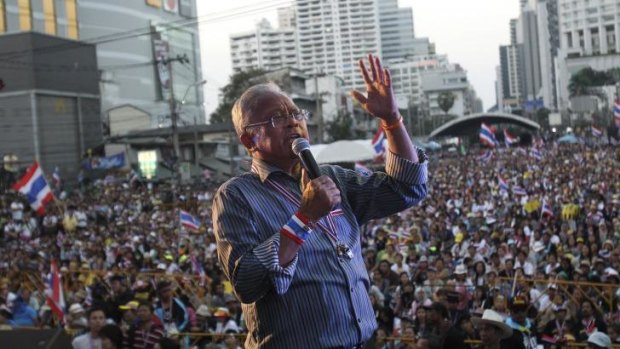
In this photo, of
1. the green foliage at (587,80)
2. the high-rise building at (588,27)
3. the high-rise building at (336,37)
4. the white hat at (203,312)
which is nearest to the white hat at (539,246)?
the white hat at (203,312)

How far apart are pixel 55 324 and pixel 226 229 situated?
29.5ft

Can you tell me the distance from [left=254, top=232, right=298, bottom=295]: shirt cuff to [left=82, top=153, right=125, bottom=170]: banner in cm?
3581

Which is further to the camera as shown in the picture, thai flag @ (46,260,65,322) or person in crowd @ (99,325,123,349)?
thai flag @ (46,260,65,322)

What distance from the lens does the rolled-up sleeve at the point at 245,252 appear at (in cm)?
228

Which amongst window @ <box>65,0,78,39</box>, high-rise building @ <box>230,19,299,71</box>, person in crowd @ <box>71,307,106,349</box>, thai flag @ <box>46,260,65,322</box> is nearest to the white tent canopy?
thai flag @ <box>46,260,65,322</box>

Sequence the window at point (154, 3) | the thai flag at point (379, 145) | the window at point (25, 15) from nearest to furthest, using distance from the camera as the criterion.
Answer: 1. the thai flag at point (379, 145)
2. the window at point (25, 15)
3. the window at point (154, 3)

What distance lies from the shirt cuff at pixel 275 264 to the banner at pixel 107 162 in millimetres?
35808

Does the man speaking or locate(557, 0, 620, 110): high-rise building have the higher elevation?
locate(557, 0, 620, 110): high-rise building

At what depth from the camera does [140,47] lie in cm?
6334

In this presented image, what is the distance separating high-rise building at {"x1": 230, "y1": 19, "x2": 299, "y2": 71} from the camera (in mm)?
178750

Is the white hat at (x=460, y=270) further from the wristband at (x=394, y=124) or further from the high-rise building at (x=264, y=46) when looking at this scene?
the high-rise building at (x=264, y=46)

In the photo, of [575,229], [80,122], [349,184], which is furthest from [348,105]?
[349,184]

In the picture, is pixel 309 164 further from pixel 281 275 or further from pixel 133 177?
pixel 133 177

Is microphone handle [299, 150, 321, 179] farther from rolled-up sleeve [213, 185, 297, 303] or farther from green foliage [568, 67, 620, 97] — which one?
green foliage [568, 67, 620, 97]
